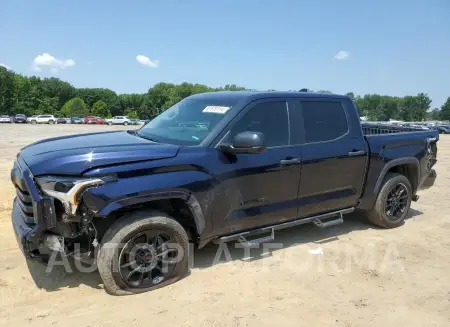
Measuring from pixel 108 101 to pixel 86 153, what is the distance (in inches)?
4469

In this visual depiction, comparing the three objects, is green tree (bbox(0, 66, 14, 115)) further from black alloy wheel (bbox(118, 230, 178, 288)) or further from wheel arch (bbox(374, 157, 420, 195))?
black alloy wheel (bbox(118, 230, 178, 288))

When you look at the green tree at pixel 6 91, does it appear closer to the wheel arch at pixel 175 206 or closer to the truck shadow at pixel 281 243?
the truck shadow at pixel 281 243

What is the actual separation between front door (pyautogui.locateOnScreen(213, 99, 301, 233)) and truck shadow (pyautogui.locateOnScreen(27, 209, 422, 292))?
1.81 feet

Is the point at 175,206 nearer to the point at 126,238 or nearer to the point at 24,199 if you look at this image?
the point at 126,238

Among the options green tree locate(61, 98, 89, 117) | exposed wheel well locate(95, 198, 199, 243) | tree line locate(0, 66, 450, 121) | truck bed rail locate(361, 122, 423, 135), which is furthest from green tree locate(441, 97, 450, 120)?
exposed wheel well locate(95, 198, 199, 243)

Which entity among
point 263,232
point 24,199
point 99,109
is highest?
point 99,109

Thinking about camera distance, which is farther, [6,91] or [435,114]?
[435,114]

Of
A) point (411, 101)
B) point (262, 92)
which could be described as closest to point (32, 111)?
point (262, 92)

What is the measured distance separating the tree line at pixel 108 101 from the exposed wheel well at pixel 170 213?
193 feet

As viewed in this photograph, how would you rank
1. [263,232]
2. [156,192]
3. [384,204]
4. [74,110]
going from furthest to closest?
[74,110] < [384,204] < [263,232] < [156,192]

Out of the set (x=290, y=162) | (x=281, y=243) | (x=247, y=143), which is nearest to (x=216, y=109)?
(x=247, y=143)

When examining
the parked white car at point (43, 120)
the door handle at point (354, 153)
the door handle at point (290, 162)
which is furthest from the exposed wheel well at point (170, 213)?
the parked white car at point (43, 120)

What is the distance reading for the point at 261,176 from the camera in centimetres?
413

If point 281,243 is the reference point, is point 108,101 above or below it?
above
